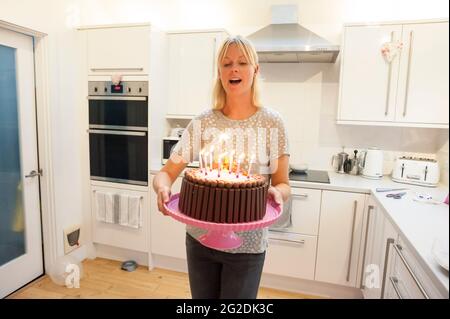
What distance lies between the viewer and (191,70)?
2.16 meters

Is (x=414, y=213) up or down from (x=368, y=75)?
down

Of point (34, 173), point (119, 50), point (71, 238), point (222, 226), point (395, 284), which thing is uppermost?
point (119, 50)

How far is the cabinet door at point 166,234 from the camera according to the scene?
6.98 feet

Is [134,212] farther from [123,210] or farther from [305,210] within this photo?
[305,210]

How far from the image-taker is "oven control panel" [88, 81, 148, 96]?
6.66 feet

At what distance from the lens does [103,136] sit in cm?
216

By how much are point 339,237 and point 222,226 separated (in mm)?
1409

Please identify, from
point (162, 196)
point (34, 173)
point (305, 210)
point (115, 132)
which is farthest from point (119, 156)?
point (162, 196)

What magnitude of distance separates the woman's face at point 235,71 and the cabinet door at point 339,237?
1.23 metres

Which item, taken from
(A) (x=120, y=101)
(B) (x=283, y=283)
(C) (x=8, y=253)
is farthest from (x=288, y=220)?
(C) (x=8, y=253)

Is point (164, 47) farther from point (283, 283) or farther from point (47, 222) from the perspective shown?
point (283, 283)

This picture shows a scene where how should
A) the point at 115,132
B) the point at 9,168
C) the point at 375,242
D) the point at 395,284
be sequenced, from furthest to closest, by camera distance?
the point at 115,132 → the point at 9,168 → the point at 375,242 → the point at 395,284
